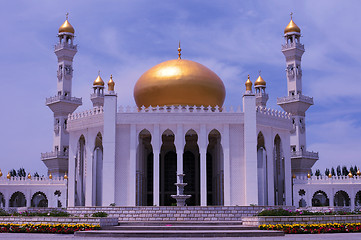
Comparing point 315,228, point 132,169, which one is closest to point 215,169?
point 132,169

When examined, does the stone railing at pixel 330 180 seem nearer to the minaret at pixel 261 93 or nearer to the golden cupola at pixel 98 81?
the minaret at pixel 261 93

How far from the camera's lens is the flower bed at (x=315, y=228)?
19656 mm

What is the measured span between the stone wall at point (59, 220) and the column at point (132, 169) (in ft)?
16.1

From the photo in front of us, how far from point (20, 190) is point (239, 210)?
2393 cm

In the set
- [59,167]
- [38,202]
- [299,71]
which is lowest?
[38,202]

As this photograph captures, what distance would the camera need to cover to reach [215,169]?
3306cm

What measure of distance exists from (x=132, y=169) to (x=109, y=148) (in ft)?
5.88

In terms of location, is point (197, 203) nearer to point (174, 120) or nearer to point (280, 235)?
point (174, 120)

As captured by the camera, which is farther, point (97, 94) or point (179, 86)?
point (97, 94)

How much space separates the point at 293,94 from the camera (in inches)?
1922

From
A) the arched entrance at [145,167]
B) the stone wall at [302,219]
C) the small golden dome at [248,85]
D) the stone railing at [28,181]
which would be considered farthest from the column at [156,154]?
the stone railing at [28,181]

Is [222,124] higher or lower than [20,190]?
higher

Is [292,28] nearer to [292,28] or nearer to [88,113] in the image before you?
[292,28]

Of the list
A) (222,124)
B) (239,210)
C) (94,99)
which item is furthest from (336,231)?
(94,99)
